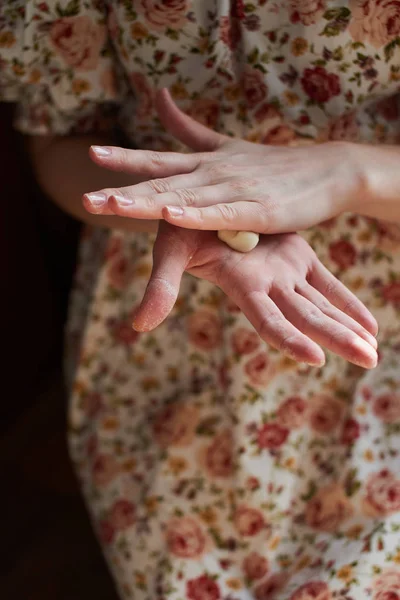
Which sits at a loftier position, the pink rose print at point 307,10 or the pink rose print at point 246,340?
the pink rose print at point 307,10

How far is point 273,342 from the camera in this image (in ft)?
1.96

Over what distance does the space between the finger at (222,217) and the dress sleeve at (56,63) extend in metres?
0.33

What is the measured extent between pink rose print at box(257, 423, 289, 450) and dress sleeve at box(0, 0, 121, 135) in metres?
0.51

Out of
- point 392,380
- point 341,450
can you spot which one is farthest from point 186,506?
point 392,380

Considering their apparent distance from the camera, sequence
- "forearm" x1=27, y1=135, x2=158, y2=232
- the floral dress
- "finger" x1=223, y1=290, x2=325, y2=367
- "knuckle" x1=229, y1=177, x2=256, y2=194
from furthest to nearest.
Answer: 1. "forearm" x1=27, y1=135, x2=158, y2=232
2. the floral dress
3. "knuckle" x1=229, y1=177, x2=256, y2=194
4. "finger" x1=223, y1=290, x2=325, y2=367

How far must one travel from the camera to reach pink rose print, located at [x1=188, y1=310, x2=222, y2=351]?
0.99 meters

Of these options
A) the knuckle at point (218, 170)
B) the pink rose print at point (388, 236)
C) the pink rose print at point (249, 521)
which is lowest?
the pink rose print at point (249, 521)

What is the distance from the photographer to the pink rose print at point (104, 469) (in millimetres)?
976

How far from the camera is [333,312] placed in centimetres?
63

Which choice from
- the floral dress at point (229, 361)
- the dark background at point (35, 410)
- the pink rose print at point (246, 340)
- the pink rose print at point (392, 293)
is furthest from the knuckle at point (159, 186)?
the dark background at point (35, 410)

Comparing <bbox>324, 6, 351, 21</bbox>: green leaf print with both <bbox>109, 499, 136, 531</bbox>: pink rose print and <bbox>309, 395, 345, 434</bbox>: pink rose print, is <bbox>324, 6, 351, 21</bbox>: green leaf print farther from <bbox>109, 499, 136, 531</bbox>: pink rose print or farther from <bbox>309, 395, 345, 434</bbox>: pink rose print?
<bbox>109, 499, 136, 531</bbox>: pink rose print

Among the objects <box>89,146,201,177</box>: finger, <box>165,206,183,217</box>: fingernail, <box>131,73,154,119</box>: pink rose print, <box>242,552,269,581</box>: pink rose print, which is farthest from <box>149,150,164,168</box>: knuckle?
<box>242,552,269,581</box>: pink rose print

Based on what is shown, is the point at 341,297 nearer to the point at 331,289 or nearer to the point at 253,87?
the point at 331,289

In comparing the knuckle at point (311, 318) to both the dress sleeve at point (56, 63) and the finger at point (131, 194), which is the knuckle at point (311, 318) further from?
the dress sleeve at point (56, 63)
